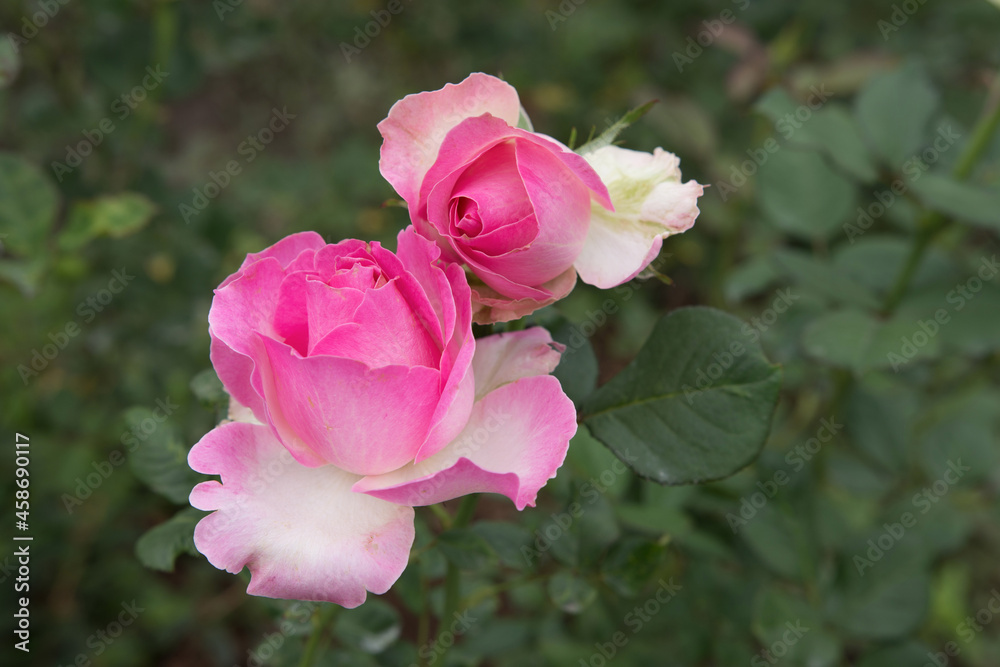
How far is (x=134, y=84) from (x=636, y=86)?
1.70 meters

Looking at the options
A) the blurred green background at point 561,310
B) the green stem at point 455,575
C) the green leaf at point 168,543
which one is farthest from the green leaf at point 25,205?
the green stem at point 455,575

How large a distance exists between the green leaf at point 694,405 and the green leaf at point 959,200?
55 centimetres

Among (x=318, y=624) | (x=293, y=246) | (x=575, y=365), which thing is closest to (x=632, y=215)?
(x=575, y=365)

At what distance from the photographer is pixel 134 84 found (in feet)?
5.31

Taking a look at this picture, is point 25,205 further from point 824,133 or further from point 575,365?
point 824,133

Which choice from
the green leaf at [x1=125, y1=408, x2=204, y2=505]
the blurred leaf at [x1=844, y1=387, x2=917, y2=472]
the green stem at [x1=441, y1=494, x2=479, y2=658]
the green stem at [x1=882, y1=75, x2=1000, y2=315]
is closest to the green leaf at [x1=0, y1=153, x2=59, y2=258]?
the green leaf at [x1=125, y1=408, x2=204, y2=505]

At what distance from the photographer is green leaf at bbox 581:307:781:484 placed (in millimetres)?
640

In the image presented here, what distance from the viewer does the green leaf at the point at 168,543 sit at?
718mm

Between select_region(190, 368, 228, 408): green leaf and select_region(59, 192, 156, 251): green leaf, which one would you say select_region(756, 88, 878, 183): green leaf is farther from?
select_region(59, 192, 156, 251): green leaf

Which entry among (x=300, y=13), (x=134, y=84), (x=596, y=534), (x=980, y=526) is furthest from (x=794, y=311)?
(x=300, y=13)

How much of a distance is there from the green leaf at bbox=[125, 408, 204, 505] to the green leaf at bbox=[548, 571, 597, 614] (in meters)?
0.41

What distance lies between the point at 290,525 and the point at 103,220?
0.92m

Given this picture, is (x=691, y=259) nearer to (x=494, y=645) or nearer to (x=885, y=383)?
(x=885, y=383)

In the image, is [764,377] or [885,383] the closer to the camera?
[764,377]
